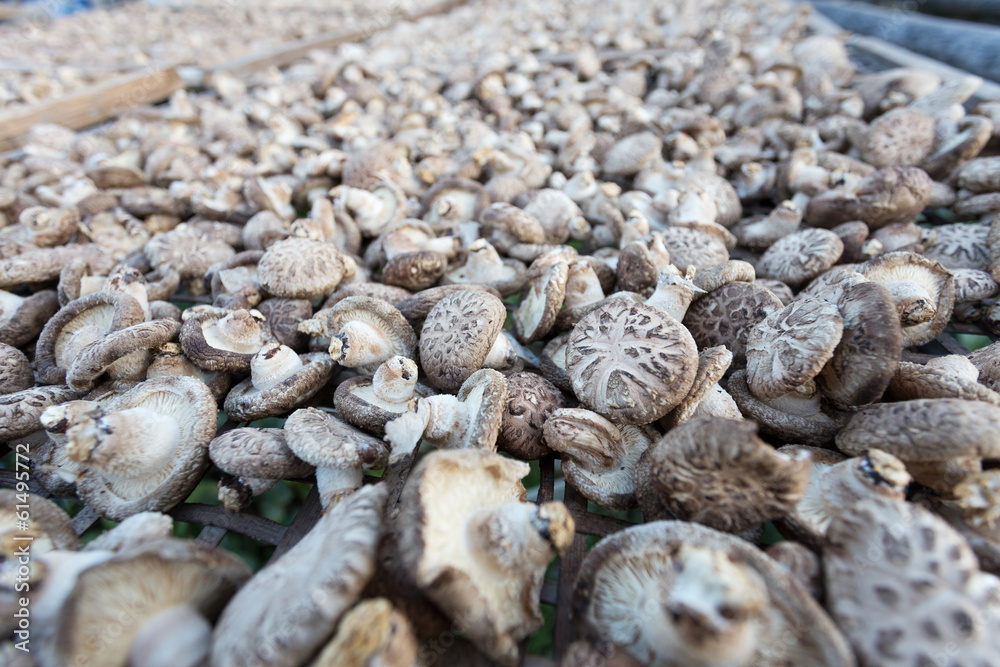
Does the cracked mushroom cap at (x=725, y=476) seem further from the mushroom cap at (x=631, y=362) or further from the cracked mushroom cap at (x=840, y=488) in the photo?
the mushroom cap at (x=631, y=362)

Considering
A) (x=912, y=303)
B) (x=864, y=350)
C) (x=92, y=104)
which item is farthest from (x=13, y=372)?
(x=92, y=104)

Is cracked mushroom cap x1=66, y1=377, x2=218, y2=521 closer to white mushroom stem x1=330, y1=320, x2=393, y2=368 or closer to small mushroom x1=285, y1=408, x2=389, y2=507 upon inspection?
small mushroom x1=285, y1=408, x2=389, y2=507

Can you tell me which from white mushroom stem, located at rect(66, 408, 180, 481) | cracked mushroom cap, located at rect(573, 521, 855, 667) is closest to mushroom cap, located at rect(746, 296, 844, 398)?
cracked mushroom cap, located at rect(573, 521, 855, 667)

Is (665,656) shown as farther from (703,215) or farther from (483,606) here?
(703,215)

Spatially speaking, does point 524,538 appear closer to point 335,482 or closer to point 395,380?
point 335,482

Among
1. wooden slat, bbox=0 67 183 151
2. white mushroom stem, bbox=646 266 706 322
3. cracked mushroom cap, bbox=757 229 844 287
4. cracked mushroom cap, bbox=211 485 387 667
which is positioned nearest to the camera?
cracked mushroom cap, bbox=211 485 387 667

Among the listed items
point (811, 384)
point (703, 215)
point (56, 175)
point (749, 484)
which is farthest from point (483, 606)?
point (56, 175)
